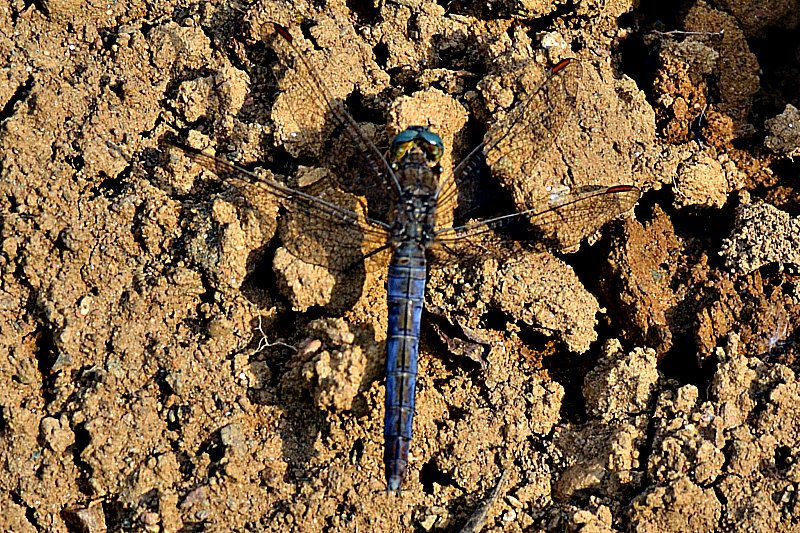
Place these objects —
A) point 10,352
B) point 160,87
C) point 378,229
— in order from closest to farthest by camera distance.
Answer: point 10,352 → point 378,229 → point 160,87

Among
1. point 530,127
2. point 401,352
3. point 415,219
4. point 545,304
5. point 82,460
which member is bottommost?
point 82,460

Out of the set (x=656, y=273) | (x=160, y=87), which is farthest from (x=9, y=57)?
(x=656, y=273)

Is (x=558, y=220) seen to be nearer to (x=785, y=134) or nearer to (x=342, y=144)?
(x=342, y=144)

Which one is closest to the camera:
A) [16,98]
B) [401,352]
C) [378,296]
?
[401,352]

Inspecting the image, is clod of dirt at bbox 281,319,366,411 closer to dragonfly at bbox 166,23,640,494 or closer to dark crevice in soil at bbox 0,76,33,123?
dragonfly at bbox 166,23,640,494

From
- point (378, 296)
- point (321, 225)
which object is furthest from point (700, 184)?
point (321, 225)

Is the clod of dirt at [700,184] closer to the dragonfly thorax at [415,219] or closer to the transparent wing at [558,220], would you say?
the transparent wing at [558,220]

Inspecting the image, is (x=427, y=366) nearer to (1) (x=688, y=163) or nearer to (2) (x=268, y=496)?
(2) (x=268, y=496)
